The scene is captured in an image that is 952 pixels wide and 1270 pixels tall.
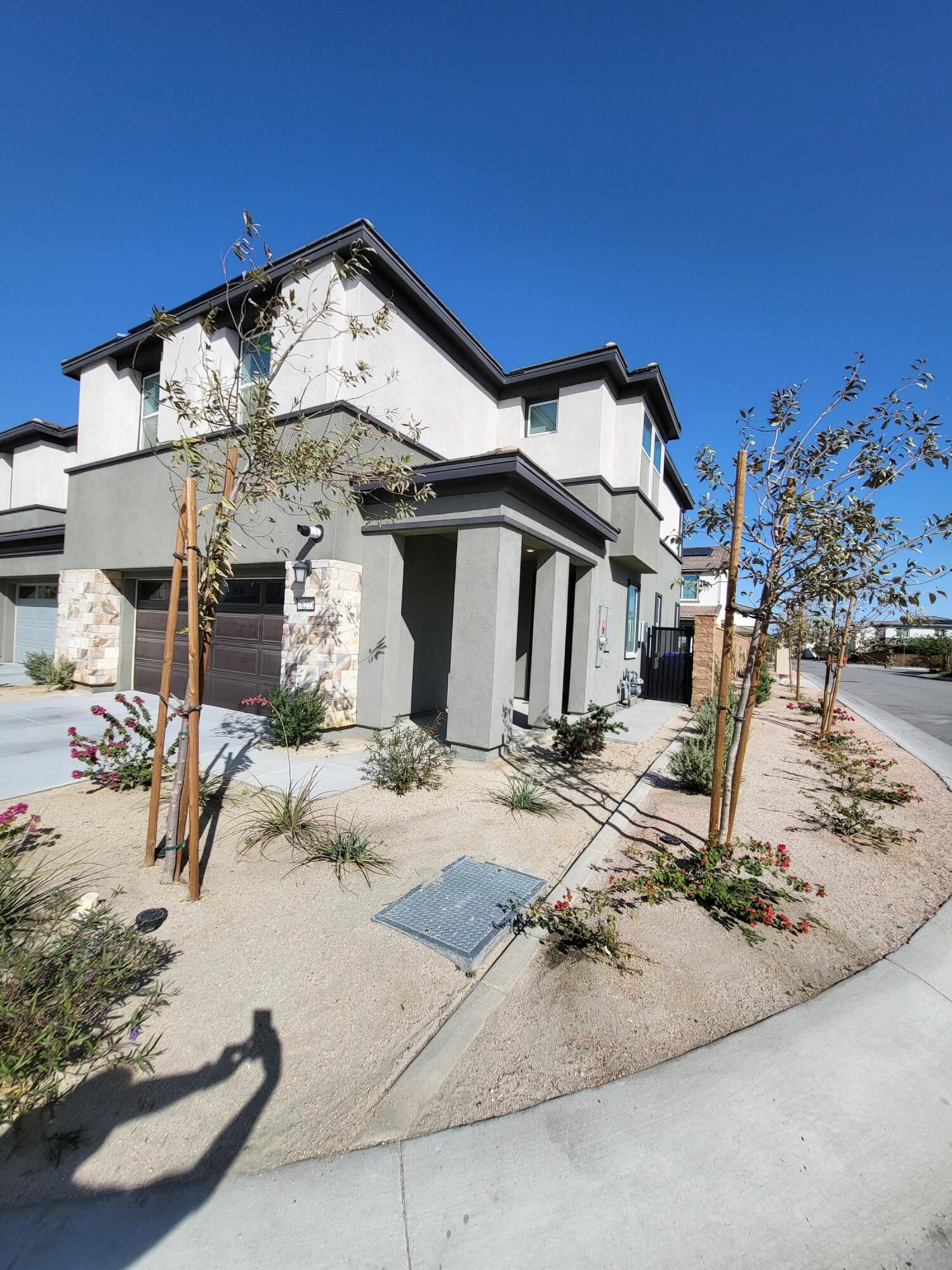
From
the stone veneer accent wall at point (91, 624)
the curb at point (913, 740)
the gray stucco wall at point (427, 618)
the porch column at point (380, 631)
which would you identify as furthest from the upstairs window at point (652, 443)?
the stone veneer accent wall at point (91, 624)

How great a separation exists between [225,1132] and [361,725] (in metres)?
6.45

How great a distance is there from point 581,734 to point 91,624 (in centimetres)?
1064

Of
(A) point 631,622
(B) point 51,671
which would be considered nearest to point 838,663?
(A) point 631,622

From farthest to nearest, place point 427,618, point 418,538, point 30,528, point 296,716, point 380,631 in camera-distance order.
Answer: point 30,528 < point 427,618 < point 418,538 < point 380,631 < point 296,716

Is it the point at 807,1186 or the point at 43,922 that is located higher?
the point at 43,922

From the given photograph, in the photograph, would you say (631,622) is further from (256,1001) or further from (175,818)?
(256,1001)

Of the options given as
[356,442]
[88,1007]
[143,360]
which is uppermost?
[143,360]

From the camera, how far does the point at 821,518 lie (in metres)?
3.86

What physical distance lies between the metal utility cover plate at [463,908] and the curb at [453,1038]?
0.14 m

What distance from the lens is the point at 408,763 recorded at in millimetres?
6074

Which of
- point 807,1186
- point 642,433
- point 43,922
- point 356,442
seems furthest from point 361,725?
point 642,433

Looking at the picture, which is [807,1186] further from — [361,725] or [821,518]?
[361,725]

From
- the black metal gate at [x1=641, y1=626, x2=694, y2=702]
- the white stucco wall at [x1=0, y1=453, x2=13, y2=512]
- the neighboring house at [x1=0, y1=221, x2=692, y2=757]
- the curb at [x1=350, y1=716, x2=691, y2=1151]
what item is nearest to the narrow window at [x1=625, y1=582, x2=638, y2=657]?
the neighboring house at [x1=0, y1=221, x2=692, y2=757]

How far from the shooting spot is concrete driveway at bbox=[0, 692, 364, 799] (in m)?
5.84
